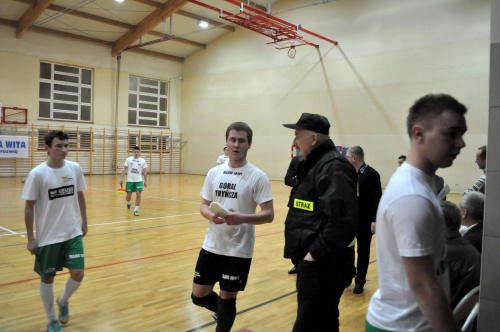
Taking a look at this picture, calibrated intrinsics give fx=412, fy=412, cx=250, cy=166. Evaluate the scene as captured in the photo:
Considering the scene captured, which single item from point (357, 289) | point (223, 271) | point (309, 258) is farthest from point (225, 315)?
point (357, 289)

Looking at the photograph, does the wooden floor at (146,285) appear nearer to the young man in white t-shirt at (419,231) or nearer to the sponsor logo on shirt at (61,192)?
the sponsor logo on shirt at (61,192)

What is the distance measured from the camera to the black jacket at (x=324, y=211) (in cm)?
251

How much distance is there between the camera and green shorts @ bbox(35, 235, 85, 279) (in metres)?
3.97

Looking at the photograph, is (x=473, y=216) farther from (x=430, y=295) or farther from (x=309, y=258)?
(x=430, y=295)

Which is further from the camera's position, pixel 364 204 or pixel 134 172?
pixel 134 172

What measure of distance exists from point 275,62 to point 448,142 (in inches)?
880

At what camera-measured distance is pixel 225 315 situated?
3.38 m

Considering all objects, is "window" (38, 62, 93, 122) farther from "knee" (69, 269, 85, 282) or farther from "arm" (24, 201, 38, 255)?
"knee" (69, 269, 85, 282)

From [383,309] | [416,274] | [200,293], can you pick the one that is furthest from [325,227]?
[200,293]

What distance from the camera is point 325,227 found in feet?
8.31

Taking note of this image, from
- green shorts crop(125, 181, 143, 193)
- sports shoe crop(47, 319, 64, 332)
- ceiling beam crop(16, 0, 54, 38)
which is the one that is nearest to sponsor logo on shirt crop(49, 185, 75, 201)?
sports shoe crop(47, 319, 64, 332)

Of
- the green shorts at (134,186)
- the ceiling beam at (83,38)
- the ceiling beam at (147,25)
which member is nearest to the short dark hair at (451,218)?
the green shorts at (134,186)

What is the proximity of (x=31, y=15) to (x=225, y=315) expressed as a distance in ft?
66.8

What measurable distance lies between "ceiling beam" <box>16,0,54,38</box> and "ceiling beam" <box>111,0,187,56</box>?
4942 millimetres
